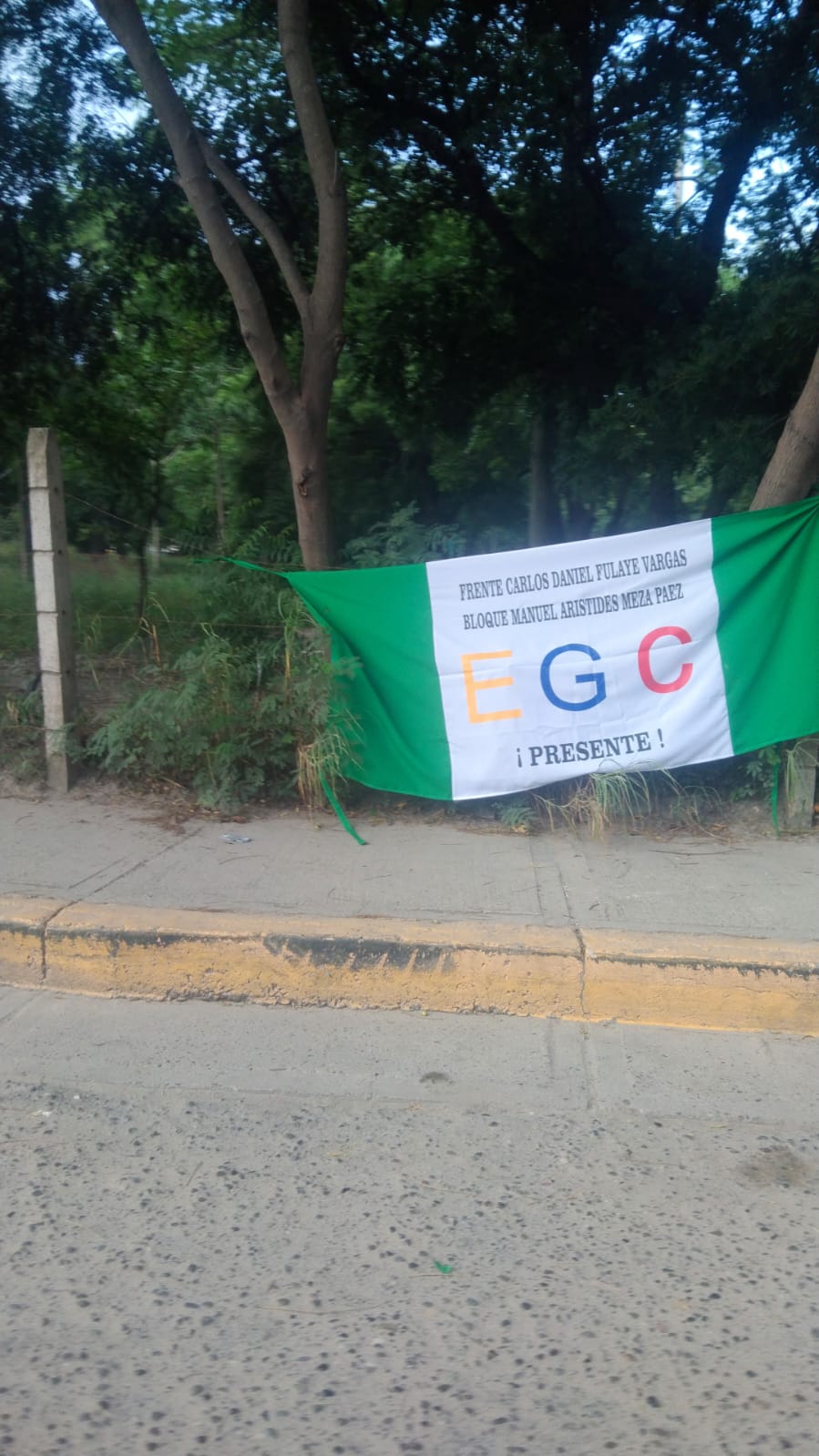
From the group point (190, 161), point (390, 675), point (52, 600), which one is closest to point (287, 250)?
point (190, 161)

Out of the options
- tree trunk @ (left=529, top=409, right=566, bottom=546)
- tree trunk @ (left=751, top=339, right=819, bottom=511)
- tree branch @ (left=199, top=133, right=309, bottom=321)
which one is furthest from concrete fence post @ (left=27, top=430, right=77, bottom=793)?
tree trunk @ (left=529, top=409, right=566, bottom=546)

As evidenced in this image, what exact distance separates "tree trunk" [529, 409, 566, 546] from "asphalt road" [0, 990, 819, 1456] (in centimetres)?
818

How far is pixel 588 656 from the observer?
612 centimetres

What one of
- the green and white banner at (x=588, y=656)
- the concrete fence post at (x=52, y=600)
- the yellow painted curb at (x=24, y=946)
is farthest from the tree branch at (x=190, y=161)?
the yellow painted curb at (x=24, y=946)

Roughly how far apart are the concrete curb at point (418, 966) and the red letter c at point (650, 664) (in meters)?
1.80

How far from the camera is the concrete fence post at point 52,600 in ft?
21.9

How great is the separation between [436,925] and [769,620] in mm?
2573

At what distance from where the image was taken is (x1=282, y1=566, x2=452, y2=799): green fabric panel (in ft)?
20.5

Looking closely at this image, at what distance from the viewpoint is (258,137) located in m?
9.66

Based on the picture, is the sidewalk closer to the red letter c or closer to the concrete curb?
the concrete curb

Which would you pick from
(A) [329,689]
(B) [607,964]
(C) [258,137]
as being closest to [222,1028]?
(B) [607,964]

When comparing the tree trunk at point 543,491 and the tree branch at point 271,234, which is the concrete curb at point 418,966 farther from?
the tree trunk at point 543,491

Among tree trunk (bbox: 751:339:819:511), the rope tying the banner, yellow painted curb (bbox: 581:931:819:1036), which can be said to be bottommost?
yellow painted curb (bbox: 581:931:819:1036)

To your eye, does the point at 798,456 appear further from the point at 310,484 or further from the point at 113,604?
the point at 113,604
